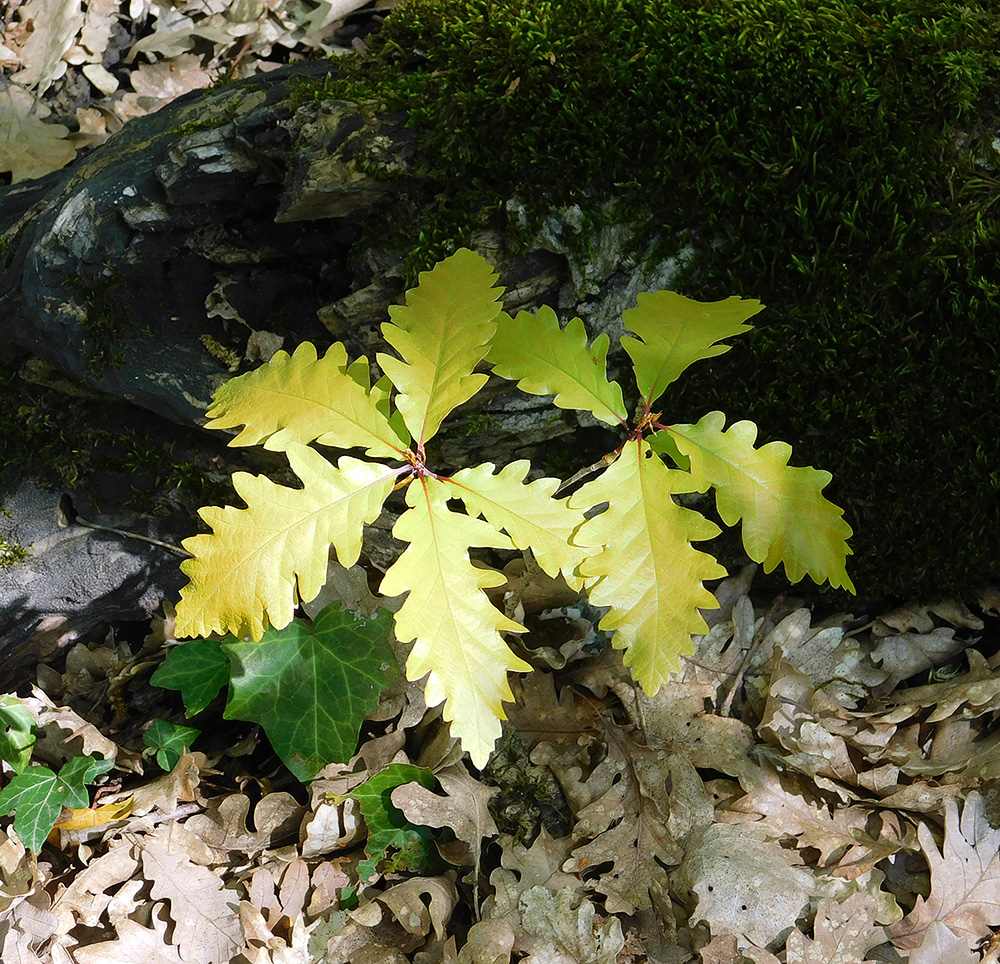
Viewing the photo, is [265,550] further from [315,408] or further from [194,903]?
[194,903]

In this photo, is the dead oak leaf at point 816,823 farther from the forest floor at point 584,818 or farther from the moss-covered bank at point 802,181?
the moss-covered bank at point 802,181

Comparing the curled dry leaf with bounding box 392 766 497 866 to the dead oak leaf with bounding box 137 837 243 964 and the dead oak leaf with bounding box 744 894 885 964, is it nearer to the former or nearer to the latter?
the dead oak leaf with bounding box 137 837 243 964

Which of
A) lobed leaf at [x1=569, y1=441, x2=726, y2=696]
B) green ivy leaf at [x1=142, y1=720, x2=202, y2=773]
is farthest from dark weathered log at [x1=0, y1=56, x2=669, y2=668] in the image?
green ivy leaf at [x1=142, y1=720, x2=202, y2=773]

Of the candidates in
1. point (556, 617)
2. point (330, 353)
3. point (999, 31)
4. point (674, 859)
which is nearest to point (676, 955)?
point (674, 859)

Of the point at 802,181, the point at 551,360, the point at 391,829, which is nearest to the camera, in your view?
the point at 551,360

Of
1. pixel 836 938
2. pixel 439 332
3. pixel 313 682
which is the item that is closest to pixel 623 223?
pixel 439 332
